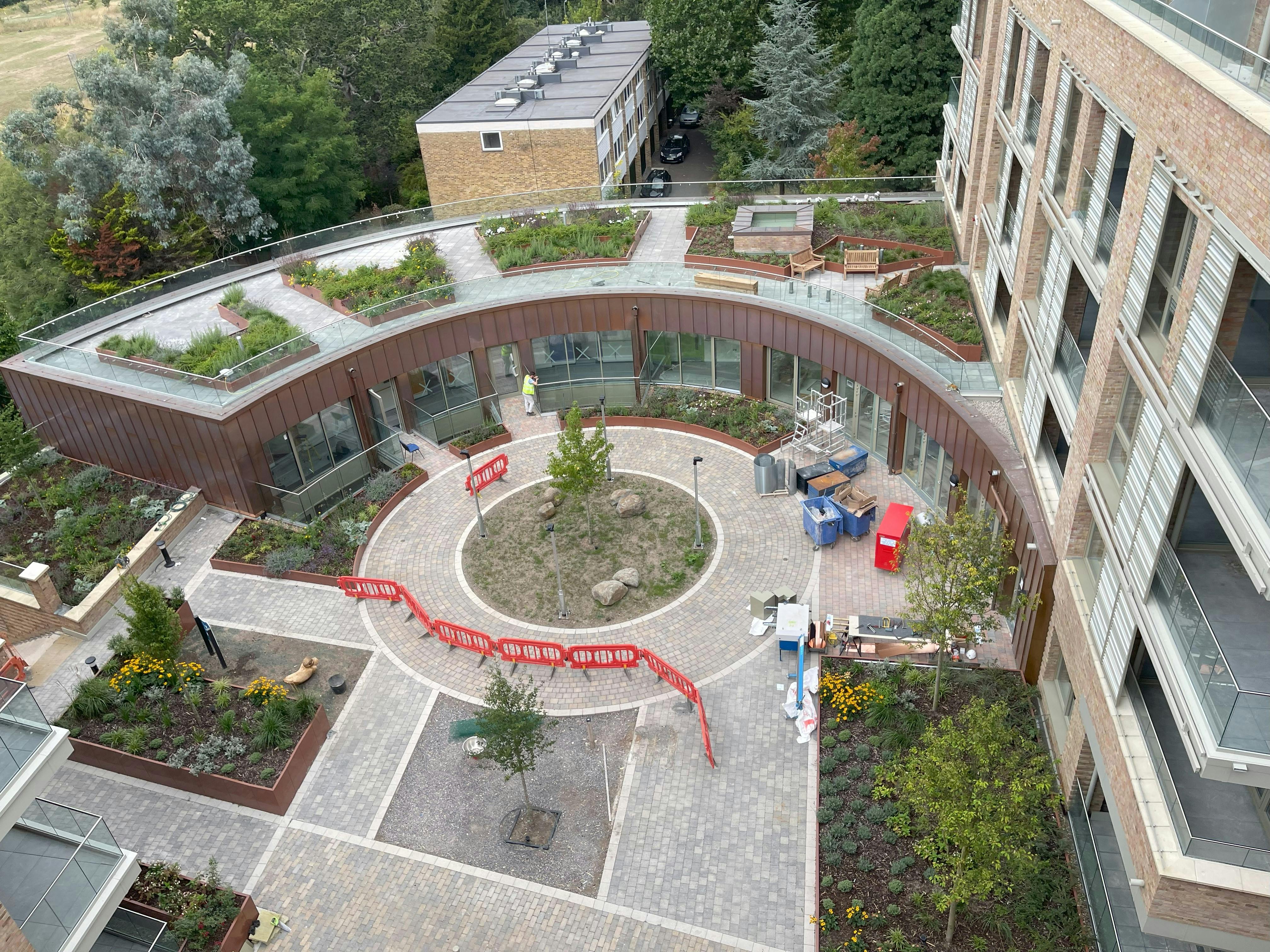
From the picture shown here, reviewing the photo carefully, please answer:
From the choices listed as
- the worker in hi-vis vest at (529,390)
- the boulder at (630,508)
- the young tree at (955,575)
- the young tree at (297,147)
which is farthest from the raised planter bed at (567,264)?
the young tree at (297,147)

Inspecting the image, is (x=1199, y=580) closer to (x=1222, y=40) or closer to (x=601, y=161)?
(x=1222, y=40)

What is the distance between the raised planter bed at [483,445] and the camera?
2716 centimetres

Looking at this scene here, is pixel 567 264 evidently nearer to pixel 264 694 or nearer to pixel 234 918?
pixel 264 694

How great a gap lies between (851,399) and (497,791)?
14893mm

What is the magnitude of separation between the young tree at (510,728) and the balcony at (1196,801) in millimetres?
9292

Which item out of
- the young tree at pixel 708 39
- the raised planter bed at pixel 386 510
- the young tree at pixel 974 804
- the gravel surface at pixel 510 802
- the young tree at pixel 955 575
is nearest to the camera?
the young tree at pixel 974 804

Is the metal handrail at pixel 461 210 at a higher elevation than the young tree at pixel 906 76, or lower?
lower

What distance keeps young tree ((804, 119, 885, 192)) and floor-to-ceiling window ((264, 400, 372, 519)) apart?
58.2 feet

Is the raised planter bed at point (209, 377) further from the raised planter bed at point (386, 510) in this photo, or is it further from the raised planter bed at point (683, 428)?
the raised planter bed at point (683, 428)

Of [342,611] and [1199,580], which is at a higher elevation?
[1199,580]

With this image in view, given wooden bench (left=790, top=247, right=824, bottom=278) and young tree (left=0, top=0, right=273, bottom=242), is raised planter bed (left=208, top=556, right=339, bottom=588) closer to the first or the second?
wooden bench (left=790, top=247, right=824, bottom=278)

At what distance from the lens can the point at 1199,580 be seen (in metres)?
11.5

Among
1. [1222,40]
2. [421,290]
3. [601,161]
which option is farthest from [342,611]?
[601,161]

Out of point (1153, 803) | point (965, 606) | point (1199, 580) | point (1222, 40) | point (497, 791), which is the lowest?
point (497, 791)
